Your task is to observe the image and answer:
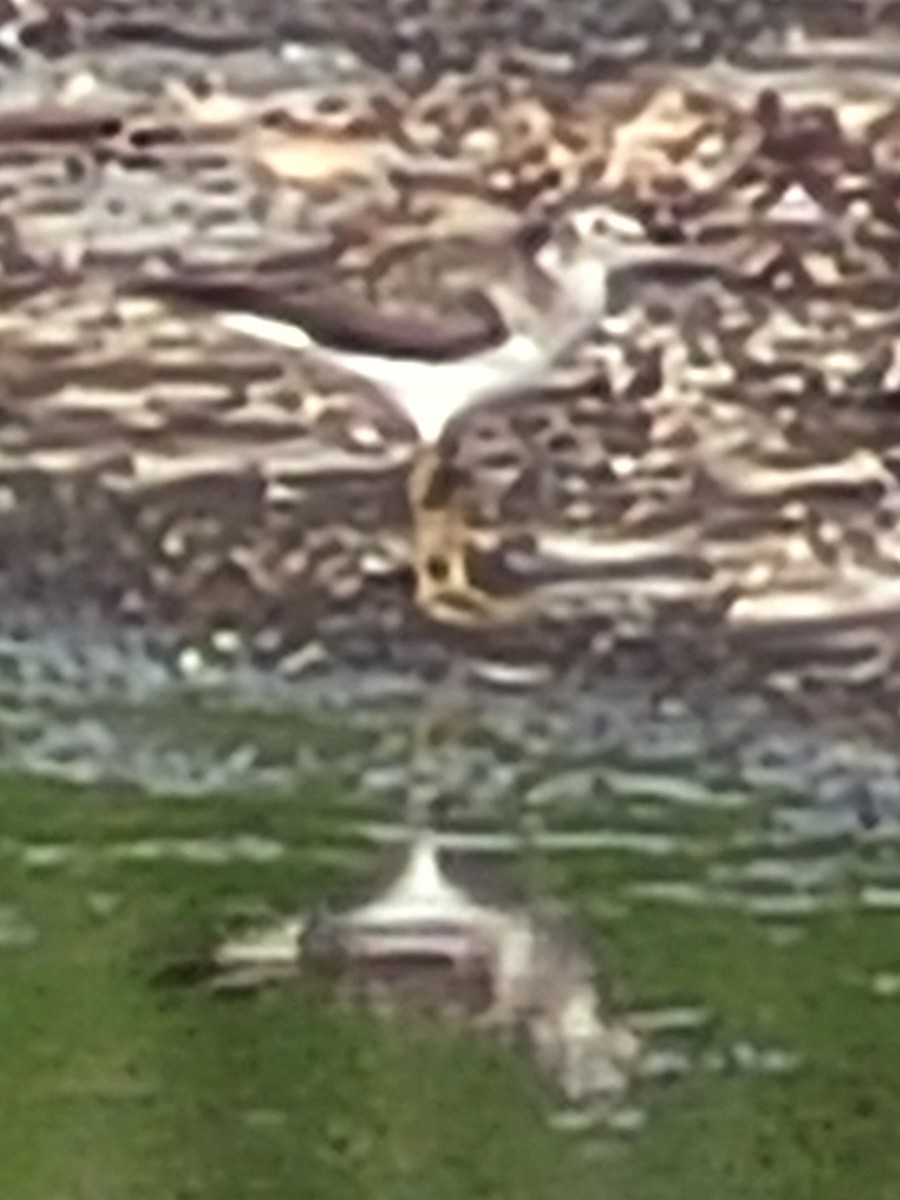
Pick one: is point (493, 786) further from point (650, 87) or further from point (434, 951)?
point (650, 87)

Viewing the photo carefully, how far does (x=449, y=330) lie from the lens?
3.30 feet

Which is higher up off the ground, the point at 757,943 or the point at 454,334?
the point at 454,334

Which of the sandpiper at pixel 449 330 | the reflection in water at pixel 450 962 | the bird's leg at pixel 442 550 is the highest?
the sandpiper at pixel 449 330

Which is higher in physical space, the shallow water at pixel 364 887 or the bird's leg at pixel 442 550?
the bird's leg at pixel 442 550

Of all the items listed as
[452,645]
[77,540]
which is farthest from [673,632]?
[77,540]

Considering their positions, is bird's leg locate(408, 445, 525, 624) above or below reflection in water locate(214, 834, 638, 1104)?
above

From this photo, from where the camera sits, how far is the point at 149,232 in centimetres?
100

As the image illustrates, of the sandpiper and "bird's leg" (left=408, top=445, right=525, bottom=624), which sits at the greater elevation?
the sandpiper

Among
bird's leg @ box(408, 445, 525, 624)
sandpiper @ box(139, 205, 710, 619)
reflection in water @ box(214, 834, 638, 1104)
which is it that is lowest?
reflection in water @ box(214, 834, 638, 1104)

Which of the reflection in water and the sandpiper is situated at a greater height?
the sandpiper

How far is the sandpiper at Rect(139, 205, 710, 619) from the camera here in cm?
100

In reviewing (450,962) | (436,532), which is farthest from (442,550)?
(450,962)

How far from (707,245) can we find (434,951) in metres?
0.21

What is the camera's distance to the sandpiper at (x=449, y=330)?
3.30ft
